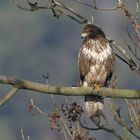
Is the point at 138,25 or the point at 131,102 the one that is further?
the point at 131,102

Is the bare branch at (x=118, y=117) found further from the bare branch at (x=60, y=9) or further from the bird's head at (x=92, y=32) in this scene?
the bird's head at (x=92, y=32)

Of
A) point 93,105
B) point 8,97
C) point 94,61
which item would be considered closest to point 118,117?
point 8,97

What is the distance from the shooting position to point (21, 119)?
17975 cm

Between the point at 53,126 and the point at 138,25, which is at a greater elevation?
the point at 138,25

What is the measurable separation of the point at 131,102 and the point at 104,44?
5.41 ft

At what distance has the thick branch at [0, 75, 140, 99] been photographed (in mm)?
10280

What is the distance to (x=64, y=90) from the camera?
10.7 meters

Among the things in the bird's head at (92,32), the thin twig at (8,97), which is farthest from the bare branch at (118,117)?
the bird's head at (92,32)

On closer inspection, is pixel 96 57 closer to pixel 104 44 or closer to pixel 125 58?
pixel 104 44

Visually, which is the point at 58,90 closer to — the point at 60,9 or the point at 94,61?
the point at 60,9

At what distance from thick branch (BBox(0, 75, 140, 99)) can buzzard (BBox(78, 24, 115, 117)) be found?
243cm

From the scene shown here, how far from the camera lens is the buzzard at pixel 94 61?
1402 centimetres

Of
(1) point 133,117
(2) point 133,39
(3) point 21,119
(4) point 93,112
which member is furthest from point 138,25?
(3) point 21,119

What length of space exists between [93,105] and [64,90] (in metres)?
3.30
